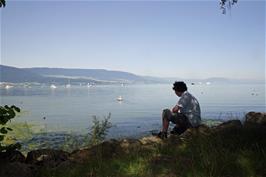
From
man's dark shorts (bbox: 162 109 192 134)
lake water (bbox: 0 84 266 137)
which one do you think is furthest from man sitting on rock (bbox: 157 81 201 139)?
lake water (bbox: 0 84 266 137)

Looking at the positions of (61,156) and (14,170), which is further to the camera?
(61,156)

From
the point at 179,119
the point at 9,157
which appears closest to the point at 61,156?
the point at 9,157

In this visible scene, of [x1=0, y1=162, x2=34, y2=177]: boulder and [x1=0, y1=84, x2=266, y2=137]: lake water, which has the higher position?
[x1=0, y1=162, x2=34, y2=177]: boulder

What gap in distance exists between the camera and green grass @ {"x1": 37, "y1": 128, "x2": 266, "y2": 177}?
587cm

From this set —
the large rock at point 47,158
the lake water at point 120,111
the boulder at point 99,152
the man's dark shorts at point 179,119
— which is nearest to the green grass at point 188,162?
the boulder at point 99,152

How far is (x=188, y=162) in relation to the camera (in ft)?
21.1

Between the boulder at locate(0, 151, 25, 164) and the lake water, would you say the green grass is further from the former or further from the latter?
the lake water

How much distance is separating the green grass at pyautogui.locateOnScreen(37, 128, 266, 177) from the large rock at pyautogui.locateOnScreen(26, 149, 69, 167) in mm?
786

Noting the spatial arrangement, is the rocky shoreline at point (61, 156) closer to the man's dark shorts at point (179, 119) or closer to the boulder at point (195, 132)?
the boulder at point (195, 132)

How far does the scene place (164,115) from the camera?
10.8 metres

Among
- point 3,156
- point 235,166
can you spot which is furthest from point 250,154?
point 3,156

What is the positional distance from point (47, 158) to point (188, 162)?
3209 millimetres

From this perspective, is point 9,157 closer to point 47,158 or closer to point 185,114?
point 47,158

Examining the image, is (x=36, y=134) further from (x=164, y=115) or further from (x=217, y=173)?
(x=217, y=173)
